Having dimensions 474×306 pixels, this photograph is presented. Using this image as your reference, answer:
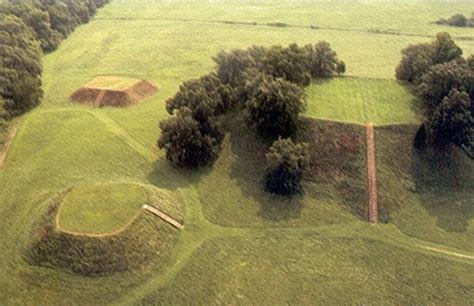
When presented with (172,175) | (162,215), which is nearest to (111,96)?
(172,175)

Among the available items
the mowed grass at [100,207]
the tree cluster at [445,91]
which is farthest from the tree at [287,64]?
the mowed grass at [100,207]

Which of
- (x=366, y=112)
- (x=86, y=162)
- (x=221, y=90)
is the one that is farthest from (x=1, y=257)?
(x=366, y=112)

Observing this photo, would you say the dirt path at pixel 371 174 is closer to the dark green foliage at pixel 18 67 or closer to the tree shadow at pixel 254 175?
the tree shadow at pixel 254 175

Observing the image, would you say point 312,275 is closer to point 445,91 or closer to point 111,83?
point 445,91

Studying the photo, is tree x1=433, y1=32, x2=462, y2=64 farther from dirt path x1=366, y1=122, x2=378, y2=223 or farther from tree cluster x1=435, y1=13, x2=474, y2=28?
tree cluster x1=435, y1=13, x2=474, y2=28

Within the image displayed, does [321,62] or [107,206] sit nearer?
[107,206]

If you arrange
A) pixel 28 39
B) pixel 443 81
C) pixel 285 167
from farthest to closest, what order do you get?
1. pixel 28 39
2. pixel 443 81
3. pixel 285 167

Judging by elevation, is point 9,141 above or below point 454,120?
below

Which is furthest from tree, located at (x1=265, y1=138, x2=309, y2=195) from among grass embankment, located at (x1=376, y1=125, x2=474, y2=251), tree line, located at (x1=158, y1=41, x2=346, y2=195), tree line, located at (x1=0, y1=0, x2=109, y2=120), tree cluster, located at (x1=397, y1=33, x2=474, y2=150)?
tree line, located at (x1=0, y1=0, x2=109, y2=120)
